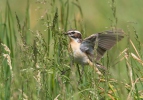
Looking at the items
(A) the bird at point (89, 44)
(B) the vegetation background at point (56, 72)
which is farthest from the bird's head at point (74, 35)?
(B) the vegetation background at point (56, 72)

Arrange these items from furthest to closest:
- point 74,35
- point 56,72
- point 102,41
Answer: point 74,35
point 102,41
point 56,72

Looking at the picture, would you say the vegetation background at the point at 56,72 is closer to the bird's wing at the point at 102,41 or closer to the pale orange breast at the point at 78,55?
the pale orange breast at the point at 78,55

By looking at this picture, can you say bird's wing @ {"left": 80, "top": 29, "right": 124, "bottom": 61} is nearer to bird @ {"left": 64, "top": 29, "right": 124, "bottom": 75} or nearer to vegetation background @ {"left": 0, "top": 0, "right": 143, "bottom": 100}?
bird @ {"left": 64, "top": 29, "right": 124, "bottom": 75}

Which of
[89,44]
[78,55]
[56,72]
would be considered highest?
[89,44]

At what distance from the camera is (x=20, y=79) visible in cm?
623

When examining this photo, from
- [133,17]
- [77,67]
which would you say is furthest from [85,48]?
[133,17]

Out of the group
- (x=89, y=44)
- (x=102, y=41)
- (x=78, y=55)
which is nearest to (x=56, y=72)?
(x=102, y=41)

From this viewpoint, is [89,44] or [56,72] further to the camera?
[89,44]

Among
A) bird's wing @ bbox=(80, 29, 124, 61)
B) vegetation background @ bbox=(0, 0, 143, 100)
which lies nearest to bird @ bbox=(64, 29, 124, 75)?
bird's wing @ bbox=(80, 29, 124, 61)

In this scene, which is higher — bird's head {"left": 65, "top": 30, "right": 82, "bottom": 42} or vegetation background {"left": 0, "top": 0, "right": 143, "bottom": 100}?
bird's head {"left": 65, "top": 30, "right": 82, "bottom": 42}

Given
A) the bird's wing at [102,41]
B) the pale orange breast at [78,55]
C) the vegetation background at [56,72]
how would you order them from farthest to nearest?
1. the pale orange breast at [78,55]
2. the bird's wing at [102,41]
3. the vegetation background at [56,72]

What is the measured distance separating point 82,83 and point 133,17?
5.61 m

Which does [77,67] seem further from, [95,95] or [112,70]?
[95,95]

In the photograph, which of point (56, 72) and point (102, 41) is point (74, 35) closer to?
point (102, 41)
